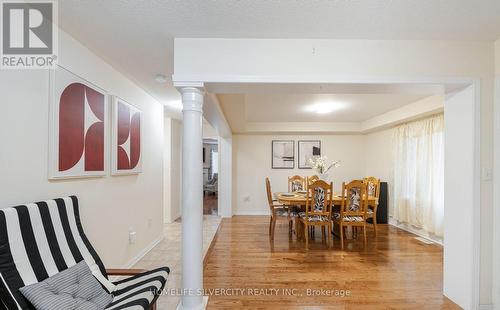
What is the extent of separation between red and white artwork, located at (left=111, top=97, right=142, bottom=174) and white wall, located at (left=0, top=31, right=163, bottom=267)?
12 cm

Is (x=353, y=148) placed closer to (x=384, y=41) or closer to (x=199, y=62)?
(x=384, y=41)

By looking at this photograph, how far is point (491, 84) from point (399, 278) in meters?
2.12

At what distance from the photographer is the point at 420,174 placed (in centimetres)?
425

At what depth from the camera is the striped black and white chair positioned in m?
1.26

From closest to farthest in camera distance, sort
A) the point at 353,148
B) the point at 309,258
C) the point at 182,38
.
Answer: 1. the point at 182,38
2. the point at 309,258
3. the point at 353,148

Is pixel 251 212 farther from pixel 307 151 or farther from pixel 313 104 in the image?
pixel 313 104

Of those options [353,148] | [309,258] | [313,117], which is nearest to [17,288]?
[309,258]

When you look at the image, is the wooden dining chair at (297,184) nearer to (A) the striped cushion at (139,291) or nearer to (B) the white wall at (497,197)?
(B) the white wall at (497,197)

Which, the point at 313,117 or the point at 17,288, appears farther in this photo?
the point at 313,117

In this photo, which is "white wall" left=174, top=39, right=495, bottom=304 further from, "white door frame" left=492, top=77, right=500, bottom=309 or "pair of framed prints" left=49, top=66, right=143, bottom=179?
"pair of framed prints" left=49, top=66, right=143, bottom=179

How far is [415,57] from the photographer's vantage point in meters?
2.01

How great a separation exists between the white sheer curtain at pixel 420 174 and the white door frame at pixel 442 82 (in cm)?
207

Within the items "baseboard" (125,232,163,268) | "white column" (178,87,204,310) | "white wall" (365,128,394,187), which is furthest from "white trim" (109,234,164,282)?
"white wall" (365,128,394,187)
